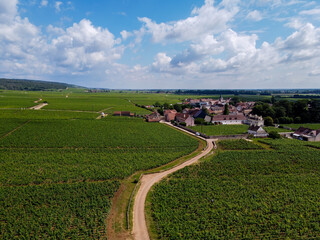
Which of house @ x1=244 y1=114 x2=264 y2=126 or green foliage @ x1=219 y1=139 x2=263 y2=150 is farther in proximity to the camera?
house @ x1=244 y1=114 x2=264 y2=126

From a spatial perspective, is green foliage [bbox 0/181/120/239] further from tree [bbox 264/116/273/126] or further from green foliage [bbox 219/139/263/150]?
tree [bbox 264/116/273/126]

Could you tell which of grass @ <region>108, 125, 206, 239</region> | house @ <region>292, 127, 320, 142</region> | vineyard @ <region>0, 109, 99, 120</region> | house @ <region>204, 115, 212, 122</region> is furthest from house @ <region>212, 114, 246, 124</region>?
vineyard @ <region>0, 109, 99, 120</region>

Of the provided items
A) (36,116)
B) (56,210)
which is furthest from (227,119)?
(36,116)

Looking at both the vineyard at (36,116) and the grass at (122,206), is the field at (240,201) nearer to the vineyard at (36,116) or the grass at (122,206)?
the grass at (122,206)

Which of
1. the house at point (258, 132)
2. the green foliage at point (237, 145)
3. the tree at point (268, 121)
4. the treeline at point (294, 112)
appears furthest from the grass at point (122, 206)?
the treeline at point (294, 112)

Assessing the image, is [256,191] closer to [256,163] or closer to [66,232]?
[256,163]

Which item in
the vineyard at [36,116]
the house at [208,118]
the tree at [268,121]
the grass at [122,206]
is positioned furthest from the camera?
the house at [208,118]
